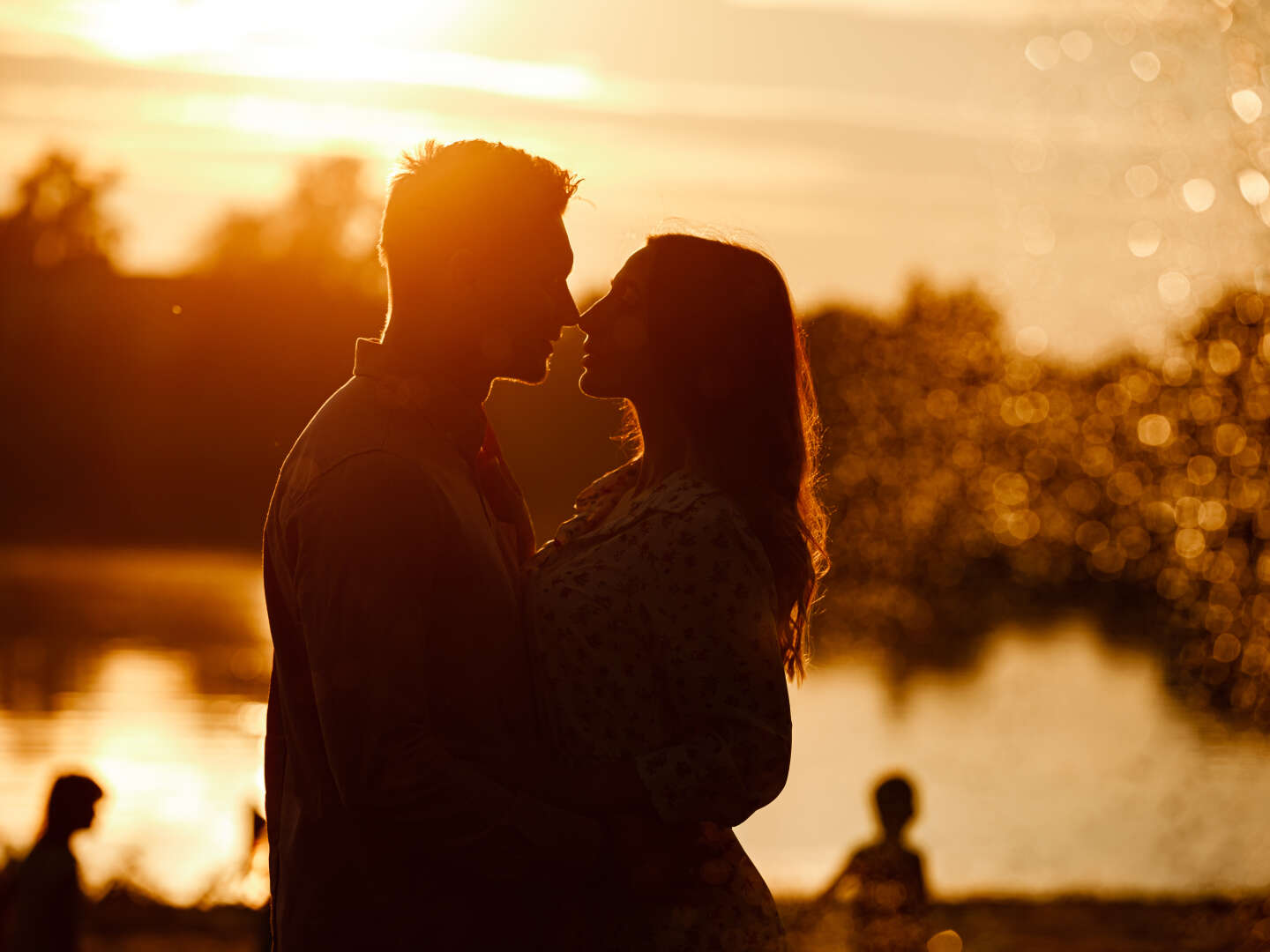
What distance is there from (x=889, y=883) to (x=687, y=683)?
5.02 meters

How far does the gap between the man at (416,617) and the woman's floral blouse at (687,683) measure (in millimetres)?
119

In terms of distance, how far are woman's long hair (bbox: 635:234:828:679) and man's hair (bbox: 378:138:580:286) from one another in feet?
1.13

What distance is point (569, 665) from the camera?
3324 millimetres

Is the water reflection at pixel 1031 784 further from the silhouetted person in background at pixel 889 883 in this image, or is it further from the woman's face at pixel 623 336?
the woman's face at pixel 623 336

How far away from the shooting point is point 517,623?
10.9 ft

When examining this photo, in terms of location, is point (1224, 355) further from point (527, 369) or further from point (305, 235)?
point (305, 235)

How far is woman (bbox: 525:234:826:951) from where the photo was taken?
324 cm

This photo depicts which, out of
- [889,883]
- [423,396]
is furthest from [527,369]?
[889,883]

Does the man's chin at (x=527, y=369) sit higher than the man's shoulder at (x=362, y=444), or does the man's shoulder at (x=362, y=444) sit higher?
the man's chin at (x=527, y=369)

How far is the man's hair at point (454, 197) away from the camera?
3.50 m

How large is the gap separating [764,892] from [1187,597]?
3432cm

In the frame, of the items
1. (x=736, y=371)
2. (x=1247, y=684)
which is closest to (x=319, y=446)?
(x=736, y=371)

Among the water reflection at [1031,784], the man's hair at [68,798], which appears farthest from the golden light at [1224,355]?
the man's hair at [68,798]

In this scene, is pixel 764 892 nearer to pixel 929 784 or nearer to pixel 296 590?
pixel 296 590
